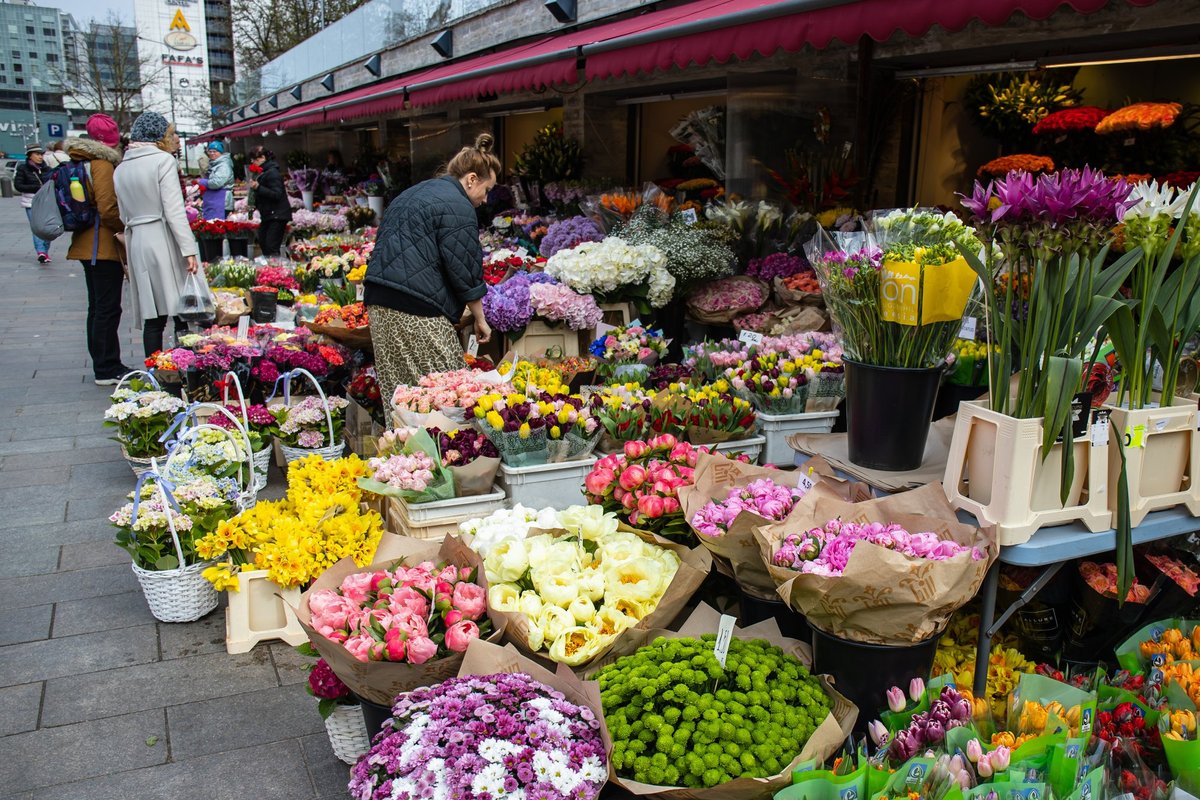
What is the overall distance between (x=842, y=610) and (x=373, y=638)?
1.17 m

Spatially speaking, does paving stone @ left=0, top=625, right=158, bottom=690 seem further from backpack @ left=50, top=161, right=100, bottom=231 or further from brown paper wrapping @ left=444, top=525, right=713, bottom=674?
backpack @ left=50, top=161, right=100, bottom=231

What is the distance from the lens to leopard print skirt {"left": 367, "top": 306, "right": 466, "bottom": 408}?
15.1 ft

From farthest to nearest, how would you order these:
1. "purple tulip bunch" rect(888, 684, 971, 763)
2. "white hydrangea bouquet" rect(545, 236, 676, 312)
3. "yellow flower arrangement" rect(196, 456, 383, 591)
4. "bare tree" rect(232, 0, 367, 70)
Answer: "bare tree" rect(232, 0, 367, 70)
"white hydrangea bouquet" rect(545, 236, 676, 312)
"yellow flower arrangement" rect(196, 456, 383, 591)
"purple tulip bunch" rect(888, 684, 971, 763)

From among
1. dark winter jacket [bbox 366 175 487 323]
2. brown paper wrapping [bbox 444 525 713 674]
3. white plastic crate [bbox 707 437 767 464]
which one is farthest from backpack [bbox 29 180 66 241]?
brown paper wrapping [bbox 444 525 713 674]

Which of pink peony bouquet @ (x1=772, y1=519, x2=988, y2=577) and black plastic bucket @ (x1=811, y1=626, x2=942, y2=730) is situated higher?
pink peony bouquet @ (x1=772, y1=519, x2=988, y2=577)

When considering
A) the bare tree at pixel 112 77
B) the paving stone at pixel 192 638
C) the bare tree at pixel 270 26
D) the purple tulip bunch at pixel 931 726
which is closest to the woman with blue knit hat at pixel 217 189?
the paving stone at pixel 192 638

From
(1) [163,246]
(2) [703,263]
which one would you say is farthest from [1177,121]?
(1) [163,246]

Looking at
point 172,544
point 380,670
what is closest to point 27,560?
point 172,544

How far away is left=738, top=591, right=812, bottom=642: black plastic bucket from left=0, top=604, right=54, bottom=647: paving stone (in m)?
2.71

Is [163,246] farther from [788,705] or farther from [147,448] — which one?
[788,705]

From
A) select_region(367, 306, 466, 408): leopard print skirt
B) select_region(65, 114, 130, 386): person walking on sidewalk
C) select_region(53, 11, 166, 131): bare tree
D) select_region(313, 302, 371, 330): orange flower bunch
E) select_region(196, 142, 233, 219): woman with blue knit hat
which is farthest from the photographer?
select_region(53, 11, 166, 131): bare tree

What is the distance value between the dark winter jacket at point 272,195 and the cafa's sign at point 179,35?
43172mm

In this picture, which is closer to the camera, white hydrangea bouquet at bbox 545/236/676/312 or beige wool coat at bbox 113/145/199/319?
white hydrangea bouquet at bbox 545/236/676/312

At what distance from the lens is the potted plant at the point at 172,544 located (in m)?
3.48
